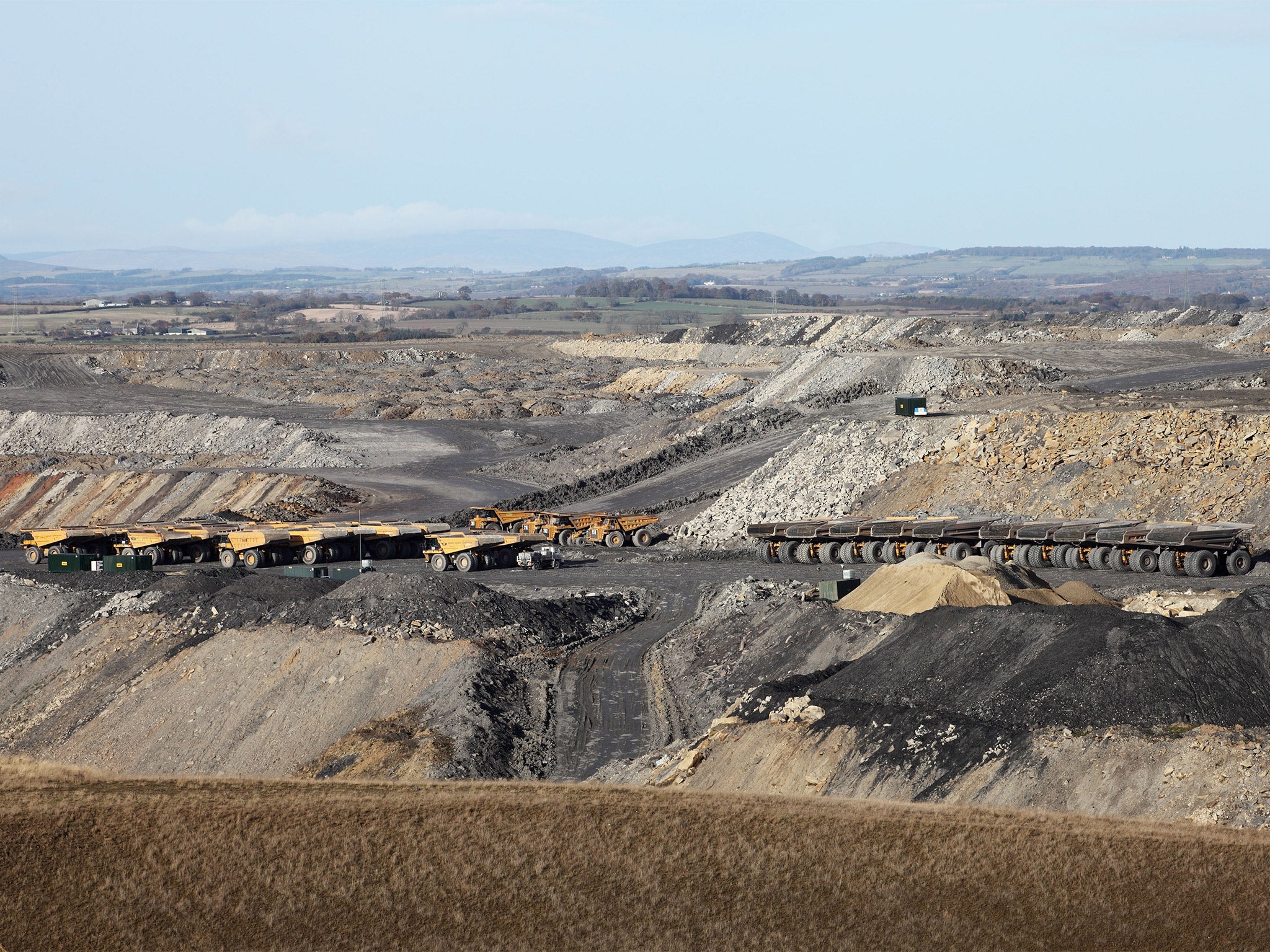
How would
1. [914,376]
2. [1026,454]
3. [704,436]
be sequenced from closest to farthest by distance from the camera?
[1026,454] < [704,436] < [914,376]

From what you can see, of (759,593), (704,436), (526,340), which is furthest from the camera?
(526,340)

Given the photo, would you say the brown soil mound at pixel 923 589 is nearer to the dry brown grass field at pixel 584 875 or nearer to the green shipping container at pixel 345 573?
the dry brown grass field at pixel 584 875

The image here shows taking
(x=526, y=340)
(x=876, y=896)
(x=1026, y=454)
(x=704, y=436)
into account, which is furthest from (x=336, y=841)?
(x=526, y=340)

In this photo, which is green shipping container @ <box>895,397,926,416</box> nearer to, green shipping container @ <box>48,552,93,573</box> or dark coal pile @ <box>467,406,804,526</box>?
dark coal pile @ <box>467,406,804,526</box>

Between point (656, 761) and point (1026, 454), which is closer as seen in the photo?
point (656, 761)

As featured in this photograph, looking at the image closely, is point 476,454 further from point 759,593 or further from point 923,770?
point 923,770

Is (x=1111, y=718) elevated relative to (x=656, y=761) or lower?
elevated

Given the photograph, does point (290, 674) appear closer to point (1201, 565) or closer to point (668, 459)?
point (1201, 565)

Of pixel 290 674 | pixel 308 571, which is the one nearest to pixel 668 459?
pixel 308 571

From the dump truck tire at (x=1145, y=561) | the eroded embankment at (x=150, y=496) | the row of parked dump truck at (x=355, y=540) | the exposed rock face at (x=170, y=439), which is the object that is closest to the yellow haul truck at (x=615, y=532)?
the row of parked dump truck at (x=355, y=540)
